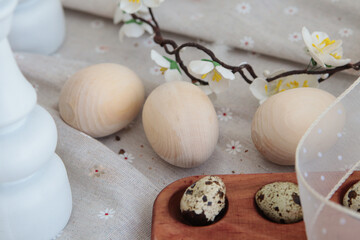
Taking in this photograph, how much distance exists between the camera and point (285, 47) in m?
0.71

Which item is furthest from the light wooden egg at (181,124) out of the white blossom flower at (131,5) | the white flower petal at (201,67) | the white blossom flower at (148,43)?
the white blossom flower at (148,43)

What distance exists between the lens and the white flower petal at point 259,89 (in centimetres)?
61

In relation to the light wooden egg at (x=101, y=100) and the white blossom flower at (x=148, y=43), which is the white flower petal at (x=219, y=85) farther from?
the white blossom flower at (x=148, y=43)

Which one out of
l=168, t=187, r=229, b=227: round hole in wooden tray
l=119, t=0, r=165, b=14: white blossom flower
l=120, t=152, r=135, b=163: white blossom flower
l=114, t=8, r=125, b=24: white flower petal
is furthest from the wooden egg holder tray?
l=114, t=8, r=125, b=24: white flower petal

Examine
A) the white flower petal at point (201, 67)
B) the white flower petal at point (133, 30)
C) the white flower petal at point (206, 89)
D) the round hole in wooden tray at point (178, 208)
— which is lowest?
the round hole in wooden tray at point (178, 208)

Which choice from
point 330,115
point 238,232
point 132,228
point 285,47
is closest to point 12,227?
point 132,228

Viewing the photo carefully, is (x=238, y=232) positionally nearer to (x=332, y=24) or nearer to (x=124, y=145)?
(x=124, y=145)

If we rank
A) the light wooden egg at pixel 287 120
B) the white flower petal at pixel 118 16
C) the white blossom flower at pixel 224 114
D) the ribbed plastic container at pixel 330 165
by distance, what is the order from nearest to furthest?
the ribbed plastic container at pixel 330 165 → the light wooden egg at pixel 287 120 → the white blossom flower at pixel 224 114 → the white flower petal at pixel 118 16

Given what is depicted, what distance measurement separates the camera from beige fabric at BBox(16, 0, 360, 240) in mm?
549

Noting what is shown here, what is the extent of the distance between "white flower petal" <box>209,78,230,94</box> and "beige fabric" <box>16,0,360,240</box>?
66 mm

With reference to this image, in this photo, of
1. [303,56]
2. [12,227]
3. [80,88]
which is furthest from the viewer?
[303,56]

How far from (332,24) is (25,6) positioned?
463 millimetres

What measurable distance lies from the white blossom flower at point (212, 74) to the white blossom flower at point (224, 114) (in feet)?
0.17

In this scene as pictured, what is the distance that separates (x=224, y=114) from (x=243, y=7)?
190 millimetres
